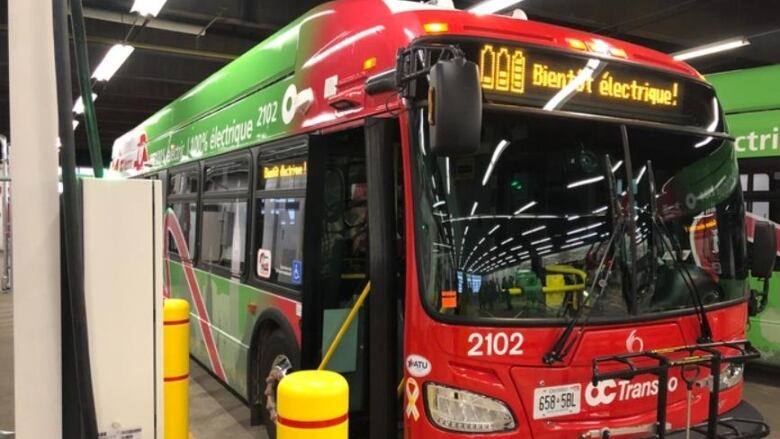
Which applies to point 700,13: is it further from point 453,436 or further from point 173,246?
point 453,436

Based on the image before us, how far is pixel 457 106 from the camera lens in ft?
8.13

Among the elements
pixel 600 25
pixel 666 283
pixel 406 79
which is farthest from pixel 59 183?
pixel 600 25

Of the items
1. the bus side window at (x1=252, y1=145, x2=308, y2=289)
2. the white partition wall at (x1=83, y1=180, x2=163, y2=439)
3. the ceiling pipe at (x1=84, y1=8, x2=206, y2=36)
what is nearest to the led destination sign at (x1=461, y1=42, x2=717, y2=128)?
the bus side window at (x1=252, y1=145, x2=308, y2=289)

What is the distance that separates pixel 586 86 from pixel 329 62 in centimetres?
149

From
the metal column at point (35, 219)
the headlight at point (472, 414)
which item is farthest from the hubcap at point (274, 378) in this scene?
the metal column at point (35, 219)

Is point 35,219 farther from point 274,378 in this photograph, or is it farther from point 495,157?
point 274,378

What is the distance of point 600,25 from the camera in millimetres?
11258

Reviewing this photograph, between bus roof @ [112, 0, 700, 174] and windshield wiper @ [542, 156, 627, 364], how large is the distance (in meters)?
0.77

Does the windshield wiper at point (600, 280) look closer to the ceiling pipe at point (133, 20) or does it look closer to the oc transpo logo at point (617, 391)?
the oc transpo logo at point (617, 391)

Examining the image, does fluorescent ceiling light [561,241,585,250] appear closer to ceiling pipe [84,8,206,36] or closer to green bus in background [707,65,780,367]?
green bus in background [707,65,780,367]

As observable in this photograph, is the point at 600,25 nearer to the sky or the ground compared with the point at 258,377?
nearer to the sky

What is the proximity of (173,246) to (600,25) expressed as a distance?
8.25 metres

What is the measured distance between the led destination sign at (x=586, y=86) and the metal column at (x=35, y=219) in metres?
1.87

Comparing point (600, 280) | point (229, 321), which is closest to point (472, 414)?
point (600, 280)
